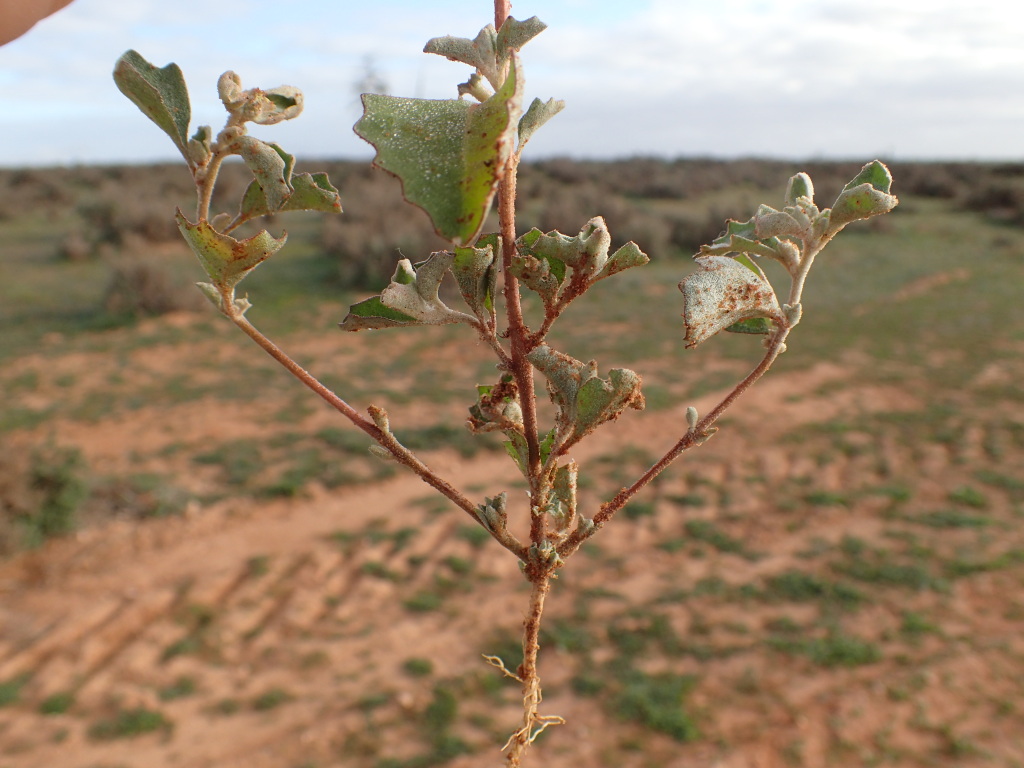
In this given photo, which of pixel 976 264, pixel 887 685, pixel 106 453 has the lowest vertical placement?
pixel 887 685

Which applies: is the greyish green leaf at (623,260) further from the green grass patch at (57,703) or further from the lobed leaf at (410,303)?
the green grass patch at (57,703)

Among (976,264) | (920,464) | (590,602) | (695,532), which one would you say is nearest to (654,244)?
(976,264)

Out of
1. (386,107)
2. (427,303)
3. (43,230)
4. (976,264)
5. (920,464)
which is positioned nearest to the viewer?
(386,107)

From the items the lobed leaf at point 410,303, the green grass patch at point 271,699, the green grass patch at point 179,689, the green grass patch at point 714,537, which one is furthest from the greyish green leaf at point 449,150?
the green grass patch at point 714,537

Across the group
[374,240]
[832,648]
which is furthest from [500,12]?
[374,240]

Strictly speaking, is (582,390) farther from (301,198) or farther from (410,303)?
(301,198)

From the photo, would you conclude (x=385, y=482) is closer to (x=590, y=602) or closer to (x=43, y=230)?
(x=590, y=602)

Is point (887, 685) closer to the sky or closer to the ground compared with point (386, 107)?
closer to the ground
